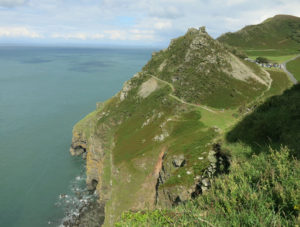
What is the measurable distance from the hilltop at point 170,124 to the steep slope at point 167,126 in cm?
18

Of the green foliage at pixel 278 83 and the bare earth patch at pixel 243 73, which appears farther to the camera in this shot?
the bare earth patch at pixel 243 73

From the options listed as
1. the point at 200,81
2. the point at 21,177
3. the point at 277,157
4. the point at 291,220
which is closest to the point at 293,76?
the point at 200,81

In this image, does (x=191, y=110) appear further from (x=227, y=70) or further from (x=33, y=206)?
(x=33, y=206)

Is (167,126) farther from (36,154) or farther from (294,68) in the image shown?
(294,68)

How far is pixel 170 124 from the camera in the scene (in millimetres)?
57031

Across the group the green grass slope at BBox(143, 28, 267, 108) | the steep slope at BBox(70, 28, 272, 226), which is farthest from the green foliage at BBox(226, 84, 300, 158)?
the green grass slope at BBox(143, 28, 267, 108)

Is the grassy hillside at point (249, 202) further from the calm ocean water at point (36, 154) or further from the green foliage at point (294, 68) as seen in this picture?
the green foliage at point (294, 68)

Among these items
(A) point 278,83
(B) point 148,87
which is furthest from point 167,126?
(A) point 278,83

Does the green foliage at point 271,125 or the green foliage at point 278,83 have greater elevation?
the green foliage at point 278,83

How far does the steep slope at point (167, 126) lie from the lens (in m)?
37.0

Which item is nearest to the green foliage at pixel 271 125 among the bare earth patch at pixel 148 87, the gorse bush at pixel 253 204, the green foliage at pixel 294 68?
the gorse bush at pixel 253 204

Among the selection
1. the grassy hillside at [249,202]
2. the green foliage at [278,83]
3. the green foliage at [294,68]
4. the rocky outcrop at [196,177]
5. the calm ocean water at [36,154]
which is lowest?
the calm ocean water at [36,154]

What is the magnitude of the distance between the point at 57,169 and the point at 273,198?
8783 cm

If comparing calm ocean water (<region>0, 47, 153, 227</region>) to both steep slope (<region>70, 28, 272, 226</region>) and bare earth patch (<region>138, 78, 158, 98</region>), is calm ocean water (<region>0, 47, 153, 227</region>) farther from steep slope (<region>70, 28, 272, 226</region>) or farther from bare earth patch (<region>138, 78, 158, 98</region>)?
bare earth patch (<region>138, 78, 158, 98</region>)
